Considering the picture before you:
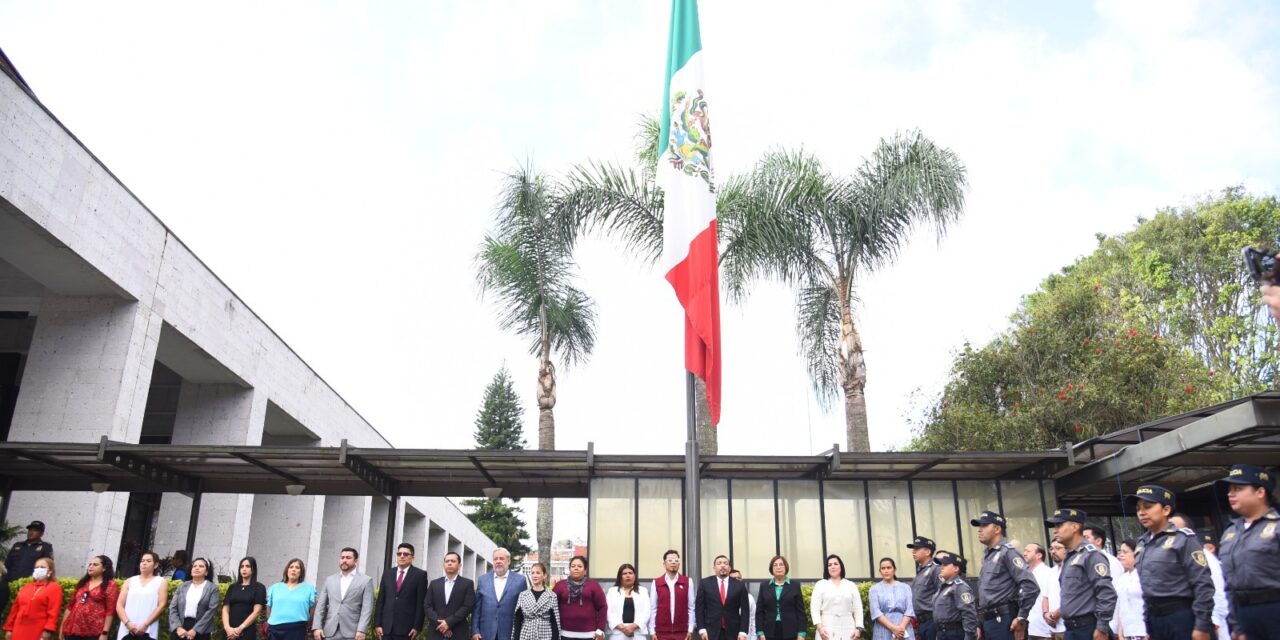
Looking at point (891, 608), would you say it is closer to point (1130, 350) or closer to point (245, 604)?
point (245, 604)

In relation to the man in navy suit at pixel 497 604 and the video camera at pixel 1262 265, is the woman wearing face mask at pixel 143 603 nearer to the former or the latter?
the man in navy suit at pixel 497 604

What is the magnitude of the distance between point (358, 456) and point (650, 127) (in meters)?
10.5

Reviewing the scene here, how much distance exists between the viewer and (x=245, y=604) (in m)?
10.3

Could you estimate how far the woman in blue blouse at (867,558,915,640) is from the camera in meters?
10.7

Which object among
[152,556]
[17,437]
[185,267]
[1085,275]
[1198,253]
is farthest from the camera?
[1085,275]

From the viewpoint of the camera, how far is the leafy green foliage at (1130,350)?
23.5 meters

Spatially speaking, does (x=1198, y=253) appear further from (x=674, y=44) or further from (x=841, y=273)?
(x=674, y=44)

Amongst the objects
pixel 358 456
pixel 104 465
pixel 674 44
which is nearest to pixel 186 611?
pixel 358 456

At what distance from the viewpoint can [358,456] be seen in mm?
13484

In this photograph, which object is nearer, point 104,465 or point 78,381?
point 104,465

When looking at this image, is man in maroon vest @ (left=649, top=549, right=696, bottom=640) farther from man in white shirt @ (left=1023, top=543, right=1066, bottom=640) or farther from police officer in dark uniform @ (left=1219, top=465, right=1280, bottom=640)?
police officer in dark uniform @ (left=1219, top=465, right=1280, bottom=640)

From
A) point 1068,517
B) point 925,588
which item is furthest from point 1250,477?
point 925,588

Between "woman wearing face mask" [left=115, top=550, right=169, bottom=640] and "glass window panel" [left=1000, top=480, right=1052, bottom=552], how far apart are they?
483 inches

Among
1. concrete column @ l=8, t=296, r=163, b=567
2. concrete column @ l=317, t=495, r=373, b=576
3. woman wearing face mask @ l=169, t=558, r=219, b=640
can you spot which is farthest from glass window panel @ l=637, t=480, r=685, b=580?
concrete column @ l=317, t=495, r=373, b=576
